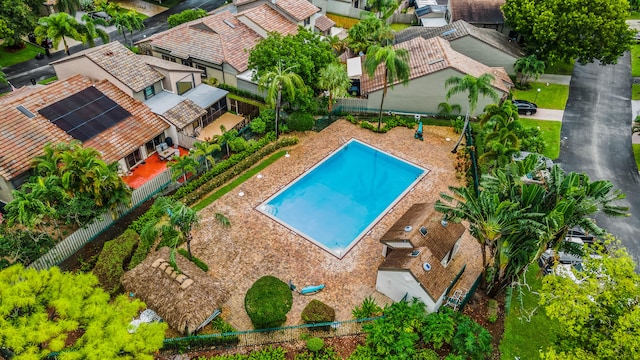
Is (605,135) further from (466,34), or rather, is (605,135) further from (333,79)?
(333,79)

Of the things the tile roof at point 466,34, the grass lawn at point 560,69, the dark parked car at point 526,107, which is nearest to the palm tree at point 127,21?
the tile roof at point 466,34

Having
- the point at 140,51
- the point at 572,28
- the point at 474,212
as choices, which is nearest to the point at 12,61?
the point at 140,51

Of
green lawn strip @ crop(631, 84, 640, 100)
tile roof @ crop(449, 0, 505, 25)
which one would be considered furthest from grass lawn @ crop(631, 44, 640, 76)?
tile roof @ crop(449, 0, 505, 25)

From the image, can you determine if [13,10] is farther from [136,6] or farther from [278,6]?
[278,6]

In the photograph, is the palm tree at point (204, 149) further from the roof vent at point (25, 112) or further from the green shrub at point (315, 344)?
the green shrub at point (315, 344)

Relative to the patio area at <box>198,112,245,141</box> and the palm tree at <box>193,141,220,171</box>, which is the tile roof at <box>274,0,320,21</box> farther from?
the palm tree at <box>193,141,220,171</box>

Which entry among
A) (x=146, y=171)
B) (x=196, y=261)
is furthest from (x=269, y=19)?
(x=196, y=261)
